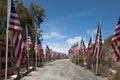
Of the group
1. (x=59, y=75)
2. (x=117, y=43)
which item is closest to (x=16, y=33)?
(x=117, y=43)

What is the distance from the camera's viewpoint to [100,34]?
102ft

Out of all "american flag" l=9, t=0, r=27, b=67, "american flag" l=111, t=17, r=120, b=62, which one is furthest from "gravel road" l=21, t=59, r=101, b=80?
"american flag" l=9, t=0, r=27, b=67

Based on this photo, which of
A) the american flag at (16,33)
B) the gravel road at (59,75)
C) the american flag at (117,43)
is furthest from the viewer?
the gravel road at (59,75)

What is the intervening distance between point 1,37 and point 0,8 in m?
6.42

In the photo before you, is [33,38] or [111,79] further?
[33,38]

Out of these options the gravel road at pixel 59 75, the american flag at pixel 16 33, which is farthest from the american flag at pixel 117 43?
the american flag at pixel 16 33

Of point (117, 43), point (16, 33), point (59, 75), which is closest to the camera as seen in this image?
point (16, 33)

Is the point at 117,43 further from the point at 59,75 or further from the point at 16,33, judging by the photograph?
the point at 59,75

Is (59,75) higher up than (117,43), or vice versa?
(117,43)

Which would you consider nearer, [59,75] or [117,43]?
[117,43]

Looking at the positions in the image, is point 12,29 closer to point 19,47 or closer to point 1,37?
point 19,47

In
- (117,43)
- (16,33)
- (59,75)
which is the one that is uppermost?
(16,33)

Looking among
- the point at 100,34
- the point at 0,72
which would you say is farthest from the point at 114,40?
the point at 100,34

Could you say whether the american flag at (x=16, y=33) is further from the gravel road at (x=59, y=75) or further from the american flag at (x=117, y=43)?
the gravel road at (x=59, y=75)
